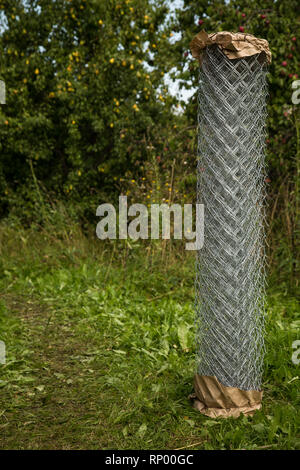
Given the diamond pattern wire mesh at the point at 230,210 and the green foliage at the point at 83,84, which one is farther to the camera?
the green foliage at the point at 83,84

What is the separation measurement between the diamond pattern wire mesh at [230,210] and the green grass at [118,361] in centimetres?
30

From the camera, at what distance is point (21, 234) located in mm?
6500

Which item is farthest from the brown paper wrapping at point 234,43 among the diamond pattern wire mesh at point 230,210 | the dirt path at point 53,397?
the dirt path at point 53,397

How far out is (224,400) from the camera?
222 cm

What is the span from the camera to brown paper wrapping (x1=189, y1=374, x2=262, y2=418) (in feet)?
7.25

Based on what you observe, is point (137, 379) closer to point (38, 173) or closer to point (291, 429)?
point (291, 429)

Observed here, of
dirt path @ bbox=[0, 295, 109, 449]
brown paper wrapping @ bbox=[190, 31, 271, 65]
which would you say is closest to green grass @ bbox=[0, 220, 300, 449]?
dirt path @ bbox=[0, 295, 109, 449]

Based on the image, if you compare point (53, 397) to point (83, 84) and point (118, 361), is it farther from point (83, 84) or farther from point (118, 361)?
point (83, 84)

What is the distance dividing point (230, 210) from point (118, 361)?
1.43 metres

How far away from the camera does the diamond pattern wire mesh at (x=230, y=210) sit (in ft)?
6.98

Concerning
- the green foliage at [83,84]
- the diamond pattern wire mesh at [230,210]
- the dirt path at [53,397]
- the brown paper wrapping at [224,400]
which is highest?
the green foliage at [83,84]

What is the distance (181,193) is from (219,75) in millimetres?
3187

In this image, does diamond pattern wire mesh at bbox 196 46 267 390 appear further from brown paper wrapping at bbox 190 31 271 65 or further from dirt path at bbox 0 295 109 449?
dirt path at bbox 0 295 109 449

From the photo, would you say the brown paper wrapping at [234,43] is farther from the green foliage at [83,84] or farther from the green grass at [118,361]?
the green foliage at [83,84]
